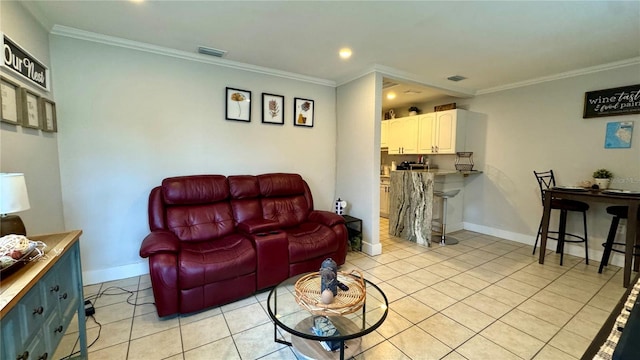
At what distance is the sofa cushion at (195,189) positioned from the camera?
2.70m

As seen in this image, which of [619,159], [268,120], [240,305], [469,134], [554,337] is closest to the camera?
[554,337]

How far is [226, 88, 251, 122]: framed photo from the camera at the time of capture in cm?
323

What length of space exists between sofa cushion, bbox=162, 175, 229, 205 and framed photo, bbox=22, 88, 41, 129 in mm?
1014

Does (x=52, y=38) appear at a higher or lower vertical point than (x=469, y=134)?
higher

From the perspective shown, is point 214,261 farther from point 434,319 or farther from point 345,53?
point 345,53

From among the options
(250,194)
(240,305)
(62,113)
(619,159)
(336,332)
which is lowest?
(240,305)

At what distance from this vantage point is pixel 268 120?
3.52m

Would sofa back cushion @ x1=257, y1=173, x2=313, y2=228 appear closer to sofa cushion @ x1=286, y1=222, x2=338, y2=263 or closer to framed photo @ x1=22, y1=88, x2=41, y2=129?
sofa cushion @ x1=286, y1=222, x2=338, y2=263

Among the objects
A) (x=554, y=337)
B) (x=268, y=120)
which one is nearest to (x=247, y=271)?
(x=268, y=120)

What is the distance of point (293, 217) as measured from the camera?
3279 mm

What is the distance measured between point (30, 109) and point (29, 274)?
164 cm

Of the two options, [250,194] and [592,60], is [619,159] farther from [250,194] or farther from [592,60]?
[250,194]

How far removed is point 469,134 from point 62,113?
5394mm

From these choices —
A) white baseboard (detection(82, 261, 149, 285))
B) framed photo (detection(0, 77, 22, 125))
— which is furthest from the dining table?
framed photo (detection(0, 77, 22, 125))
